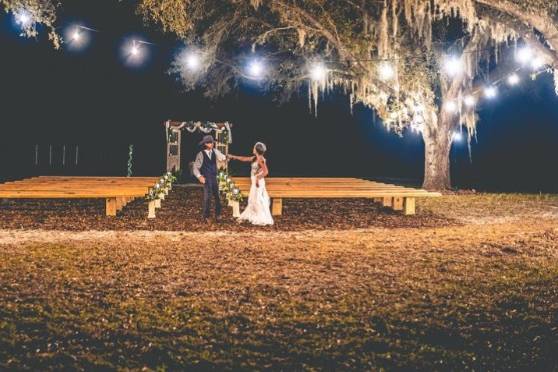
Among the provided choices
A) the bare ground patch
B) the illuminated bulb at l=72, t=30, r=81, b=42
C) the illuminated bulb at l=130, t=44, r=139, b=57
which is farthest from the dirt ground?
the illuminated bulb at l=130, t=44, r=139, b=57

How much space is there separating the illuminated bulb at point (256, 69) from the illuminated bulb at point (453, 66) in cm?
578

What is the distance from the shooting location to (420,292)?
17.8ft

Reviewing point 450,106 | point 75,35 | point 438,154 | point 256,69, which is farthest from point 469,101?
point 75,35

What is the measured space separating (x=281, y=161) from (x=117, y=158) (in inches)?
332

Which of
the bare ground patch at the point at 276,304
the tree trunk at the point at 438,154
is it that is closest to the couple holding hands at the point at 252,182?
the bare ground patch at the point at 276,304

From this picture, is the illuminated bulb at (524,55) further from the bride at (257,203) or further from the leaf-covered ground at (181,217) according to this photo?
the bride at (257,203)

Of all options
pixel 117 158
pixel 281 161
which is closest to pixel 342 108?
pixel 281 161

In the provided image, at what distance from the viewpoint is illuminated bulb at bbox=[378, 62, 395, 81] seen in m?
16.3

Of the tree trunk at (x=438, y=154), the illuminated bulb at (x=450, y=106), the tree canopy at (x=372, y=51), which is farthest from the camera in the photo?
the tree trunk at (x=438, y=154)

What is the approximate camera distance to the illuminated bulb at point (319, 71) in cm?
1727

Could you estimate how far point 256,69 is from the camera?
18.7 metres

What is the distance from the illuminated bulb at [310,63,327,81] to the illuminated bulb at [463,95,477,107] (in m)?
4.66

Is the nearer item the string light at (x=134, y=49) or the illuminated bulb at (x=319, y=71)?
the string light at (x=134, y=49)

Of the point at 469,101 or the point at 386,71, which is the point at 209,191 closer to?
the point at 386,71
